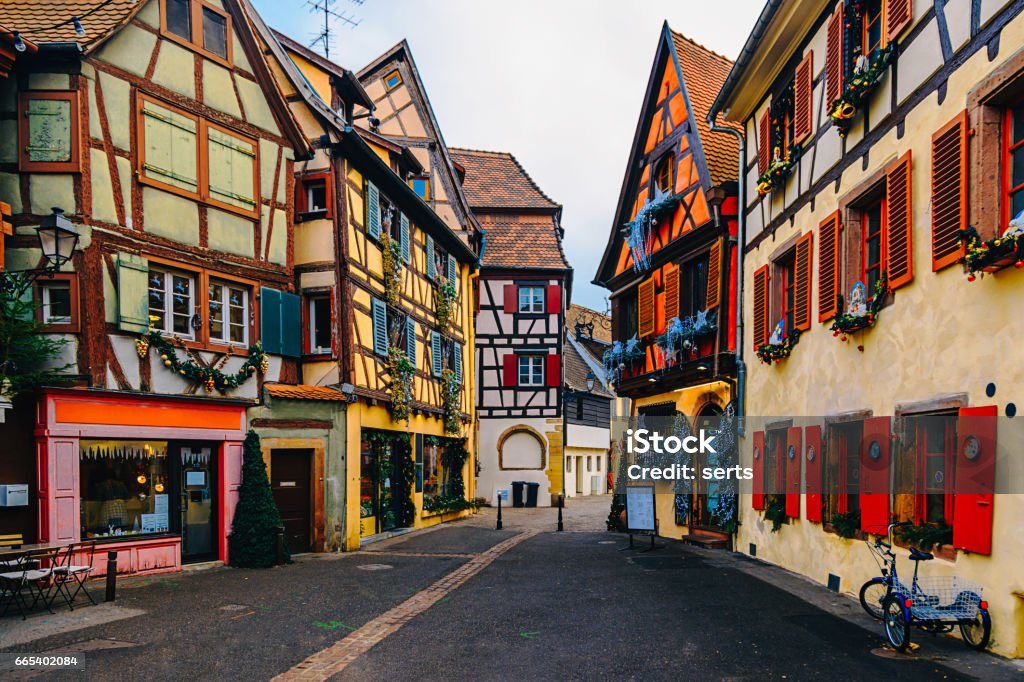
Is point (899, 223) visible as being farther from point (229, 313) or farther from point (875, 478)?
point (229, 313)

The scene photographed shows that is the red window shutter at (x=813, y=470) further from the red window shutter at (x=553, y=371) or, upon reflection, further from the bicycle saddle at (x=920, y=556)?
the red window shutter at (x=553, y=371)

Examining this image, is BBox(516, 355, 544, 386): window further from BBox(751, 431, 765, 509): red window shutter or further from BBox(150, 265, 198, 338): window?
BBox(150, 265, 198, 338): window

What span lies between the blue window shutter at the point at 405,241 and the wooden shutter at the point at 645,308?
598 cm

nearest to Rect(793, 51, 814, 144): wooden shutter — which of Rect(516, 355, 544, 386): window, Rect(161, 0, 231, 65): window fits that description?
Rect(161, 0, 231, 65): window

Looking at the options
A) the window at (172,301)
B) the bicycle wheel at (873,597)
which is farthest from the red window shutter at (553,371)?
the bicycle wheel at (873,597)

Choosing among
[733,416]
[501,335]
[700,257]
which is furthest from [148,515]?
[501,335]

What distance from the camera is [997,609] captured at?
702cm

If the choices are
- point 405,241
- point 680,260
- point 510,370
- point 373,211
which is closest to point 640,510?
point 680,260

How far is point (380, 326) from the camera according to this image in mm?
18375

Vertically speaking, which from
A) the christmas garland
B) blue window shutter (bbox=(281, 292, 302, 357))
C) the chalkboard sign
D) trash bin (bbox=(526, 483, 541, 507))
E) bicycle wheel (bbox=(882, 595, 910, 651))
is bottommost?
trash bin (bbox=(526, 483, 541, 507))

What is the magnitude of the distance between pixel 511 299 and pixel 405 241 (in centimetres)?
1150

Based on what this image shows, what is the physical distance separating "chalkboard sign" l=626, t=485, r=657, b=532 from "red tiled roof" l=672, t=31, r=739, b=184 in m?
6.50

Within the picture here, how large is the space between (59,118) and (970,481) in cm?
1283

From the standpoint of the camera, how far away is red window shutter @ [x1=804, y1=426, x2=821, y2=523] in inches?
440
